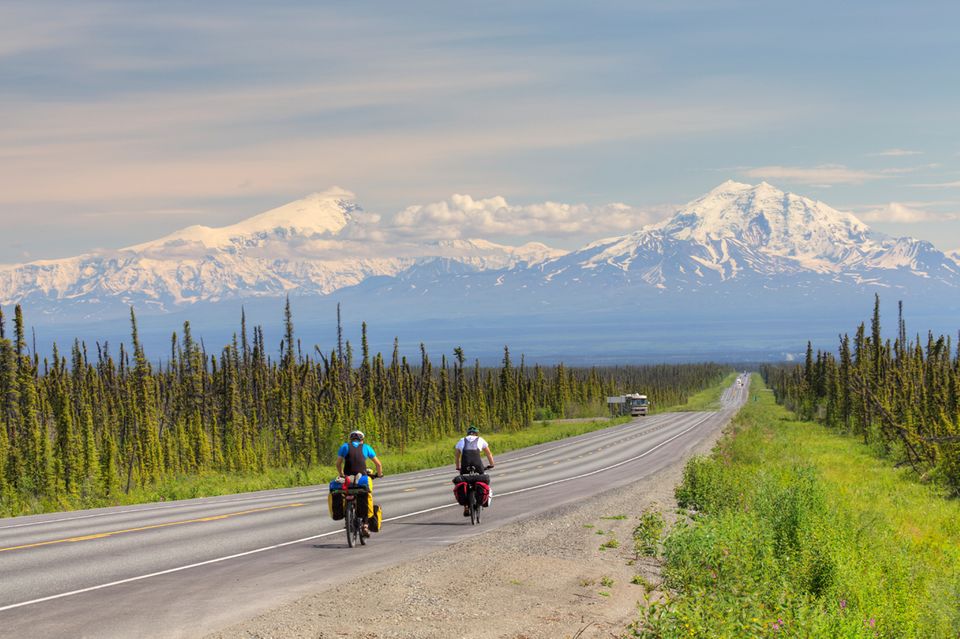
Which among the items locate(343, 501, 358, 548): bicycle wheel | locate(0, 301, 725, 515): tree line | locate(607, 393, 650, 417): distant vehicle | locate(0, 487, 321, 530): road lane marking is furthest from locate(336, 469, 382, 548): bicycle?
locate(607, 393, 650, 417): distant vehicle

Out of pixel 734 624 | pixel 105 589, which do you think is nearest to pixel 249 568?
pixel 105 589

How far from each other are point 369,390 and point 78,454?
33.7 metres

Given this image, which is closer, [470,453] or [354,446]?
[354,446]

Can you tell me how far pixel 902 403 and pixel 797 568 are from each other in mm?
44472

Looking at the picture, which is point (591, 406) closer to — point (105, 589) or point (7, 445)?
point (7, 445)

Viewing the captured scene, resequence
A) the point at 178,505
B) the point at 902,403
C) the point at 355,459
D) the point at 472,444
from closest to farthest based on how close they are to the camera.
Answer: the point at 355,459 → the point at 472,444 → the point at 178,505 → the point at 902,403

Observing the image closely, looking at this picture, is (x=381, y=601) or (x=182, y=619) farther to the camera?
(x=381, y=601)

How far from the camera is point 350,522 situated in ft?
61.3

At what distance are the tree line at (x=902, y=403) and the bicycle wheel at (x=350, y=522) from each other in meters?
20.5

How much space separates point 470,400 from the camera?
338ft

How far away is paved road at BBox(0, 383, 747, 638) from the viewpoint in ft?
41.1

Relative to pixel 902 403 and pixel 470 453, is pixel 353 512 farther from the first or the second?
pixel 902 403

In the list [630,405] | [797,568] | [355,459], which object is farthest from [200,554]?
[630,405]

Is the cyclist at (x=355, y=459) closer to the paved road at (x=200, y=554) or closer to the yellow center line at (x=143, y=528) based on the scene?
the paved road at (x=200, y=554)
